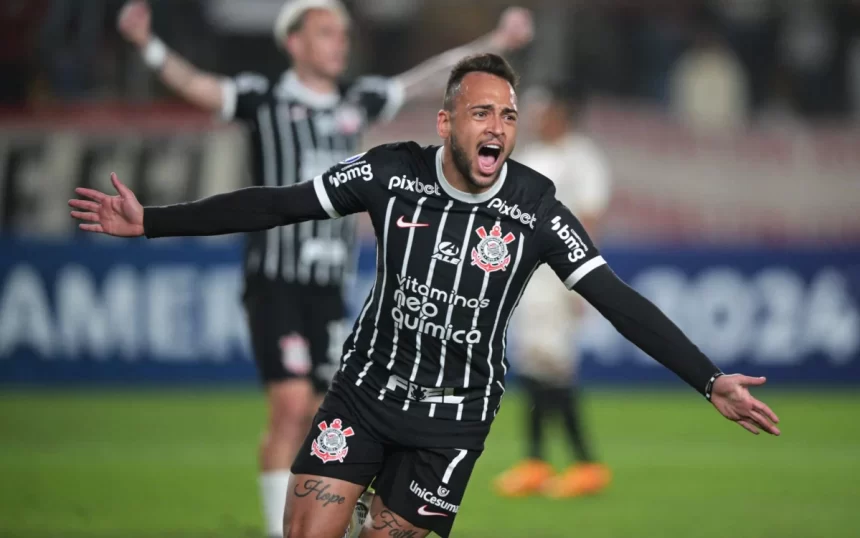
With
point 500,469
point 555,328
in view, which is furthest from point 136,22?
point 500,469

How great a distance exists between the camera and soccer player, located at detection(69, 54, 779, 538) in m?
4.77

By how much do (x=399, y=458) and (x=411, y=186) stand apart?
1073 mm

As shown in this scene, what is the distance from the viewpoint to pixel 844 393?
1324 centimetres

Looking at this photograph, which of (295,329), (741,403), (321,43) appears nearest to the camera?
(741,403)

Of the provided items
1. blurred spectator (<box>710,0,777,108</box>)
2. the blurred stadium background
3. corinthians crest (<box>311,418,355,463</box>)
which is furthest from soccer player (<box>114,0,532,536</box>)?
blurred spectator (<box>710,0,777,108</box>)

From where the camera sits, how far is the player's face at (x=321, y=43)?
23.0 feet

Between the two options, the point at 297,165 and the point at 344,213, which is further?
the point at 297,165

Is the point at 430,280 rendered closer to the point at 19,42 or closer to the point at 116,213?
the point at 116,213

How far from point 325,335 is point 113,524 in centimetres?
186

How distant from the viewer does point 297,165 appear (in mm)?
6992

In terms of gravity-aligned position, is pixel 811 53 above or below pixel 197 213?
above

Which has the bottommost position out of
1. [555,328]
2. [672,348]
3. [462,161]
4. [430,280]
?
[555,328]

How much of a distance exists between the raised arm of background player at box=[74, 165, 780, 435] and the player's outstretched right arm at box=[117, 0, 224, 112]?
230cm

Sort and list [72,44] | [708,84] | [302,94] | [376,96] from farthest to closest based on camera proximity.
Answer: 1. [708,84]
2. [72,44]
3. [376,96]
4. [302,94]
